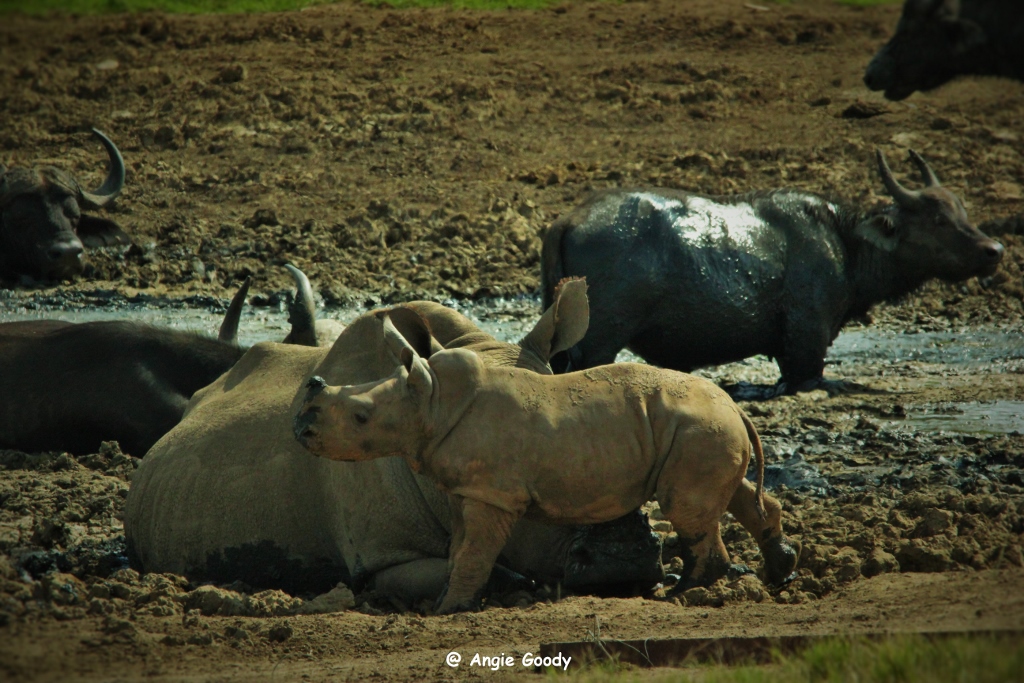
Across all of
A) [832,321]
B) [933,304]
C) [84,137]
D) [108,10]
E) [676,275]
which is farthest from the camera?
[108,10]

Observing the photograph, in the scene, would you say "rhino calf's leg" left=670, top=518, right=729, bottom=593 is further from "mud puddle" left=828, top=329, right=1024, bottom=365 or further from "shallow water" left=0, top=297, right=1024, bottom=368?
"mud puddle" left=828, top=329, right=1024, bottom=365

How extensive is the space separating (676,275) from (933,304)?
365cm

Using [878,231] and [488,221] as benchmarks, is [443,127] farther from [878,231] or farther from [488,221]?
[878,231]

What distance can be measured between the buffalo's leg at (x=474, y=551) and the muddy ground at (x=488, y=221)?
125 millimetres

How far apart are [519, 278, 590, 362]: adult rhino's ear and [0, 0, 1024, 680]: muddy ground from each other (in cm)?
106

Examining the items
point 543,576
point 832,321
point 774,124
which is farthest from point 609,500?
point 774,124

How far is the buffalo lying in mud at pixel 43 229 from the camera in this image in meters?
13.0

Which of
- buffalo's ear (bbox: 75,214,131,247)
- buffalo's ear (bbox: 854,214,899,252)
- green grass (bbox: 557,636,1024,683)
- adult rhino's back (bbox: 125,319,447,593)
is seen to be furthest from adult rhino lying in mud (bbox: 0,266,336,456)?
buffalo's ear (bbox: 854,214,899,252)

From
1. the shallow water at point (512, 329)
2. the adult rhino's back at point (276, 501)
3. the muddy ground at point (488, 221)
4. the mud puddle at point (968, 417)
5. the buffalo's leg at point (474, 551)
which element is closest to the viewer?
the muddy ground at point (488, 221)

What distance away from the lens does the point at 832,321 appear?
1119 cm

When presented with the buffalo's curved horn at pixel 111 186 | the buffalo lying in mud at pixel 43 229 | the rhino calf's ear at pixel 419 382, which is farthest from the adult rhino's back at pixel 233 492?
the buffalo's curved horn at pixel 111 186

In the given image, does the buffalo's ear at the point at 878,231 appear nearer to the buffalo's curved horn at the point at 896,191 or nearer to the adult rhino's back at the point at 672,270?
the buffalo's curved horn at the point at 896,191

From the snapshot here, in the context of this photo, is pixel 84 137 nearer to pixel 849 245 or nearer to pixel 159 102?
pixel 159 102

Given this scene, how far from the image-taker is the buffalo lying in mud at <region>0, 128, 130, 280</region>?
13008 mm
